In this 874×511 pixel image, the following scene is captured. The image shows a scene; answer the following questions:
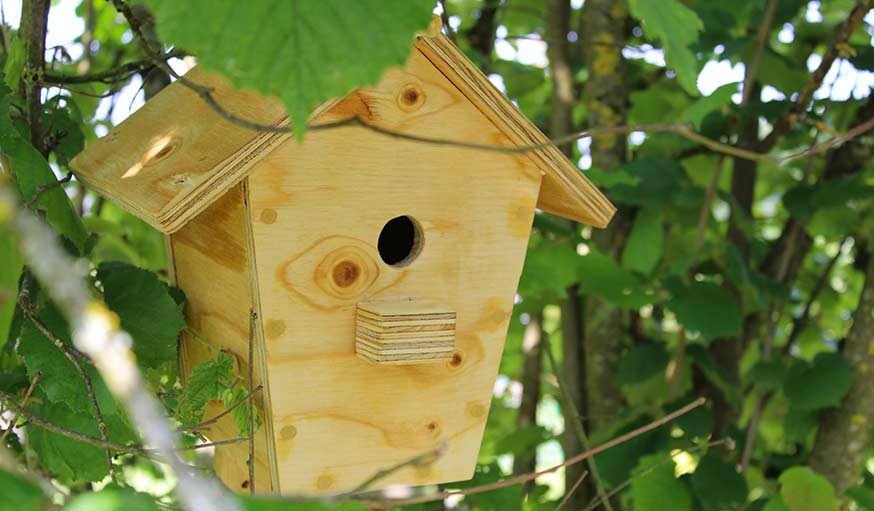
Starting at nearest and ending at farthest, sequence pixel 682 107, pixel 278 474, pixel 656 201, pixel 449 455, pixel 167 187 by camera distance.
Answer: pixel 167 187 < pixel 278 474 < pixel 449 455 < pixel 656 201 < pixel 682 107

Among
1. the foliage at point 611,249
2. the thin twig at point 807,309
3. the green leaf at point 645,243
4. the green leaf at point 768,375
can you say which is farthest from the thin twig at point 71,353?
the thin twig at point 807,309

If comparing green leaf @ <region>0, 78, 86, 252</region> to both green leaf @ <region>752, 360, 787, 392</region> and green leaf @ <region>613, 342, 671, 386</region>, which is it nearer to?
green leaf @ <region>613, 342, 671, 386</region>

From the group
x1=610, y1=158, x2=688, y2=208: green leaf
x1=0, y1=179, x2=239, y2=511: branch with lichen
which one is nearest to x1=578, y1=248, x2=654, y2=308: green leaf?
x1=610, y1=158, x2=688, y2=208: green leaf

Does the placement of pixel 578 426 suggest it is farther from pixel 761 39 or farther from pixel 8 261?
pixel 8 261

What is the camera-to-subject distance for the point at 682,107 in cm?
271

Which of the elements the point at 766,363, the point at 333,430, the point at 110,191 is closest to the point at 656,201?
the point at 766,363

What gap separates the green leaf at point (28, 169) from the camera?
1194 millimetres

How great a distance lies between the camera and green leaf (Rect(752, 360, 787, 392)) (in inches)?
89.2

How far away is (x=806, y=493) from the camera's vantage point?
169cm

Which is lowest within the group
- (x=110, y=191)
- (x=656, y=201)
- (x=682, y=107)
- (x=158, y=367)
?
(x=158, y=367)

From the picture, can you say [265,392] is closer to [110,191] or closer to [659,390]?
[110,191]

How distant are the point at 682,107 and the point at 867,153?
0.49 meters

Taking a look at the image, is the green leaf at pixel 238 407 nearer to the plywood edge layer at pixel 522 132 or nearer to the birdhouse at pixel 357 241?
the birdhouse at pixel 357 241

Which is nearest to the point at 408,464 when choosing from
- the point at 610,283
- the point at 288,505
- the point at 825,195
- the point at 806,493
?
the point at 288,505
